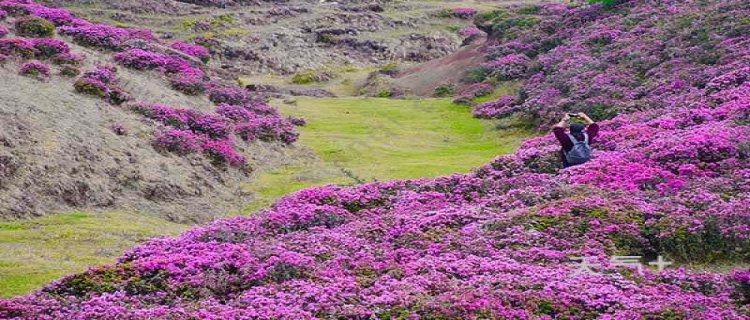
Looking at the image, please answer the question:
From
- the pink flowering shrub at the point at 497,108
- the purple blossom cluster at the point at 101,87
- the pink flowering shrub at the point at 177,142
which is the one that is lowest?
the pink flowering shrub at the point at 497,108

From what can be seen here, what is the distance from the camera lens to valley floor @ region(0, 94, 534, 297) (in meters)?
20.9

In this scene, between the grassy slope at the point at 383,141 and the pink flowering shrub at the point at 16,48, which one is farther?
the pink flowering shrub at the point at 16,48

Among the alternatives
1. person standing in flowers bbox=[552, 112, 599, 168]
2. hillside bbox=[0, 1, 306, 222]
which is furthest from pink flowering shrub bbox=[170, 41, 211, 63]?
person standing in flowers bbox=[552, 112, 599, 168]

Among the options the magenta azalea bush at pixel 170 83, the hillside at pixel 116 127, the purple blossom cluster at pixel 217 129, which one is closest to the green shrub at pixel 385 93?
the magenta azalea bush at pixel 170 83

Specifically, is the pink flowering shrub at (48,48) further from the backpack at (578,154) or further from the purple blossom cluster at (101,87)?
the backpack at (578,154)

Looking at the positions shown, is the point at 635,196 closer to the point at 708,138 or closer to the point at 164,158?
the point at 708,138

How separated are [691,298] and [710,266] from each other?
277 cm

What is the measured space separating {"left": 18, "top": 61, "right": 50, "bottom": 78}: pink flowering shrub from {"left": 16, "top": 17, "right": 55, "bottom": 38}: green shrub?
7.47 meters

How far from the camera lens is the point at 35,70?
37.1 meters

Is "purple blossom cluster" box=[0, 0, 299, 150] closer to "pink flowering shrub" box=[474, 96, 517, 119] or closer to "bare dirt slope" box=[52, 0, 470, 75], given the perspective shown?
"pink flowering shrub" box=[474, 96, 517, 119]

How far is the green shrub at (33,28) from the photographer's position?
146ft

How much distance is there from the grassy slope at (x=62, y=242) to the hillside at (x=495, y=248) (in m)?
1.49

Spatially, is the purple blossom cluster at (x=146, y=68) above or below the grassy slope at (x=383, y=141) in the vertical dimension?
above

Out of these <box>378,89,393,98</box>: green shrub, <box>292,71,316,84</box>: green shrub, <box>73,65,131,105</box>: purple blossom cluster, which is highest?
<box>73,65,131,105</box>: purple blossom cluster
